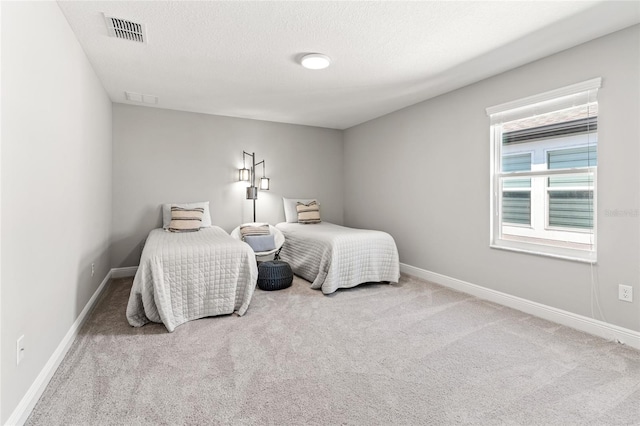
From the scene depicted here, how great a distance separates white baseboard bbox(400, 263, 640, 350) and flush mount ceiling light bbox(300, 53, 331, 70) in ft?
9.09

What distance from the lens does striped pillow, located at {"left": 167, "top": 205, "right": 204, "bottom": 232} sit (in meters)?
4.10

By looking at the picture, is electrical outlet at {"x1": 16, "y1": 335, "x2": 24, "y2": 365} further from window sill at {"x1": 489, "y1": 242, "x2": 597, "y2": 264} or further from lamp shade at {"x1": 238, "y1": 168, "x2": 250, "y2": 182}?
window sill at {"x1": 489, "y1": 242, "x2": 597, "y2": 264}

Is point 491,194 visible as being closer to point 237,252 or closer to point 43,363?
point 237,252

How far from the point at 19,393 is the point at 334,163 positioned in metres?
5.02

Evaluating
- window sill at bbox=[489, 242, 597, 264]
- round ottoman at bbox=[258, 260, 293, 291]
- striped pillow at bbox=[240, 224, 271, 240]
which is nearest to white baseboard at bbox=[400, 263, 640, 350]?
window sill at bbox=[489, 242, 597, 264]

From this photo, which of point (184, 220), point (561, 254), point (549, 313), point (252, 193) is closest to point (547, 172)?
point (561, 254)

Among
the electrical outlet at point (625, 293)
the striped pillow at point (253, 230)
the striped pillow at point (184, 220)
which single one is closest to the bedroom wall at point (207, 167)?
the striped pillow at point (184, 220)

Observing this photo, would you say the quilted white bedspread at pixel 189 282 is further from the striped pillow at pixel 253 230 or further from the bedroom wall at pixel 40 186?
the striped pillow at pixel 253 230

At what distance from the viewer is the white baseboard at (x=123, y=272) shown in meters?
4.27

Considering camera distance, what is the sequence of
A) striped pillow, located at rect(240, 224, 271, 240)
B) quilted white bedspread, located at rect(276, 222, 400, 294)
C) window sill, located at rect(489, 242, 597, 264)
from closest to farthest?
1. window sill, located at rect(489, 242, 597, 264)
2. quilted white bedspread, located at rect(276, 222, 400, 294)
3. striped pillow, located at rect(240, 224, 271, 240)

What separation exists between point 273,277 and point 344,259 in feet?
2.79

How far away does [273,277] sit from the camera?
373cm

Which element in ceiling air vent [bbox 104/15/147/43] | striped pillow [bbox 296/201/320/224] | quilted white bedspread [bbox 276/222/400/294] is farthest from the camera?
striped pillow [bbox 296/201/320/224]

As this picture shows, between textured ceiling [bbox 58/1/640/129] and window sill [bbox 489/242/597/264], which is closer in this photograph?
textured ceiling [bbox 58/1/640/129]
